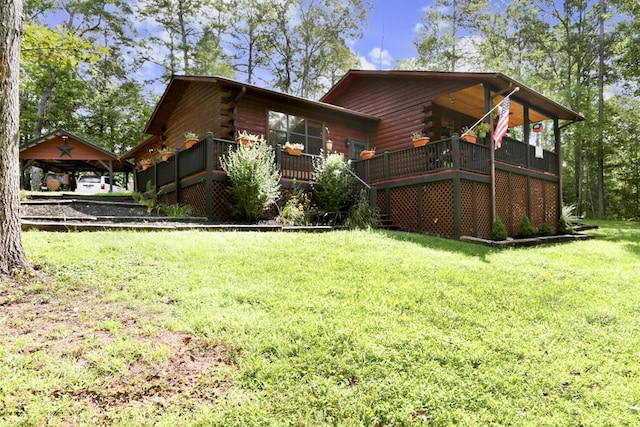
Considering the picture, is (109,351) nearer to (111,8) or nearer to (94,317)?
(94,317)

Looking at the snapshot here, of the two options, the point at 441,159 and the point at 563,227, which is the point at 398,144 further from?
the point at 563,227

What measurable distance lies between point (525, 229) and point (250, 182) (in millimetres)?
8545

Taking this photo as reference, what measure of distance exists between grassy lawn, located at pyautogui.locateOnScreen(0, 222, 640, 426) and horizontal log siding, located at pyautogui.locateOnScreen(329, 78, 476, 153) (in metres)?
9.23

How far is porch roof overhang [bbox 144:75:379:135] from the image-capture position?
1106cm

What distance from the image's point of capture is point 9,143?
4.11 metres

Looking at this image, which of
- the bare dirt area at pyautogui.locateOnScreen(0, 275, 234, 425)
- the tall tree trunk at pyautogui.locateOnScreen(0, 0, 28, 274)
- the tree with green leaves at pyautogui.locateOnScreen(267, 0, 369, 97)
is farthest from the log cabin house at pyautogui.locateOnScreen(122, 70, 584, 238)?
the tree with green leaves at pyautogui.locateOnScreen(267, 0, 369, 97)

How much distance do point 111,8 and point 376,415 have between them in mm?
33426


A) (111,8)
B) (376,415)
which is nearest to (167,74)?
(111,8)

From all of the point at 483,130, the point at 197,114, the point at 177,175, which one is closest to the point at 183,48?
the point at 197,114

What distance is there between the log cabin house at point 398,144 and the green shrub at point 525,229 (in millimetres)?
369

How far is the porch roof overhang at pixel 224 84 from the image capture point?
11.1m

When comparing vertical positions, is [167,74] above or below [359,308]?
above

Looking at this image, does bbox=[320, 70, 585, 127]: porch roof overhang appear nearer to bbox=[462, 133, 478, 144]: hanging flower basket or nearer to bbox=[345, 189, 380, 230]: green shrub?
bbox=[462, 133, 478, 144]: hanging flower basket

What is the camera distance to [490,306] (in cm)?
411
